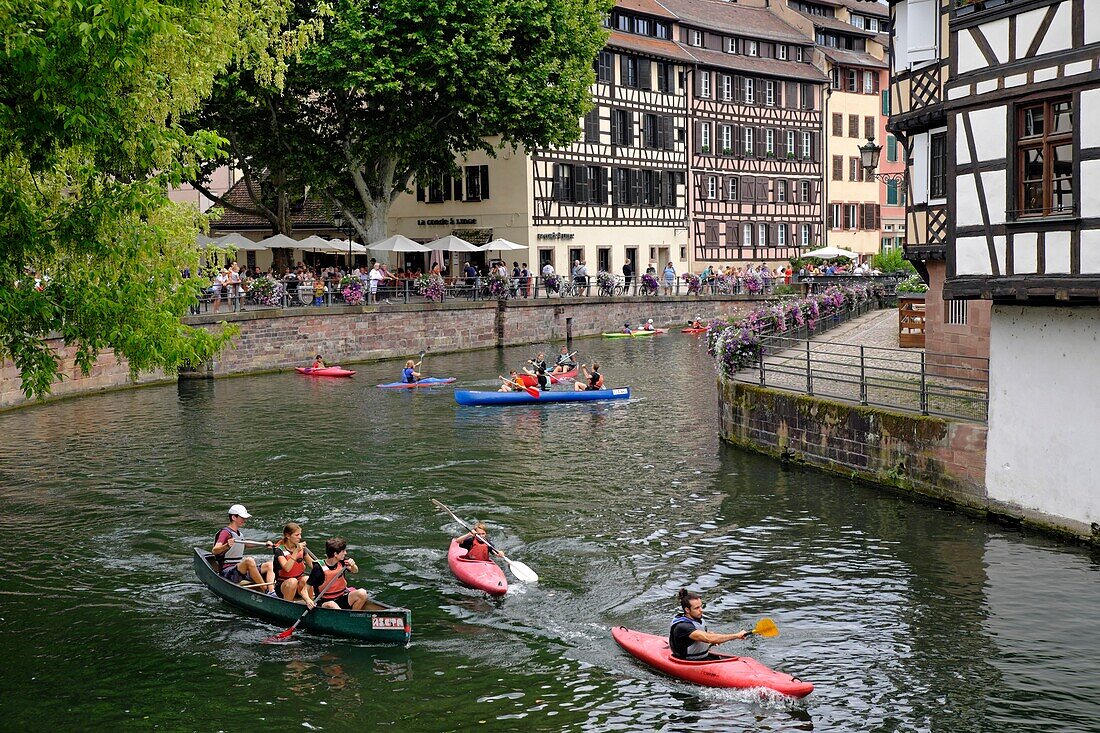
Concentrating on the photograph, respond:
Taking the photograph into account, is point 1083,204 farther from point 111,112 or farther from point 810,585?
point 111,112

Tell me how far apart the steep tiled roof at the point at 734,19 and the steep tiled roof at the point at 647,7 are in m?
1.23

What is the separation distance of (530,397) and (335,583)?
64.1 feet

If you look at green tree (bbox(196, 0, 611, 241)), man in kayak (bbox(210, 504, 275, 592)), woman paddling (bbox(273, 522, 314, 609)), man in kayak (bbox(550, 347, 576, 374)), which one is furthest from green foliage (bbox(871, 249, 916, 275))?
woman paddling (bbox(273, 522, 314, 609))

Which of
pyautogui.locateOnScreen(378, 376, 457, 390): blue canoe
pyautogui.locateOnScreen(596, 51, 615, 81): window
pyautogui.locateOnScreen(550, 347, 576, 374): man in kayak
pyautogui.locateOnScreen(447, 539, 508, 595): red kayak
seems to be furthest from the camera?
pyautogui.locateOnScreen(596, 51, 615, 81): window

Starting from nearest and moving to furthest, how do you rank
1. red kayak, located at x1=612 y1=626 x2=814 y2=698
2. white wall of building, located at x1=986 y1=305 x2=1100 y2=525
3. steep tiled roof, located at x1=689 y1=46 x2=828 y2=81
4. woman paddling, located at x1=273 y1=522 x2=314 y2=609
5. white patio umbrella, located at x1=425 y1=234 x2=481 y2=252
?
1. red kayak, located at x1=612 y1=626 x2=814 y2=698
2. woman paddling, located at x1=273 y1=522 x2=314 y2=609
3. white wall of building, located at x1=986 y1=305 x2=1100 y2=525
4. white patio umbrella, located at x1=425 y1=234 x2=481 y2=252
5. steep tiled roof, located at x1=689 y1=46 x2=828 y2=81

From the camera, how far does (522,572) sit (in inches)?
688

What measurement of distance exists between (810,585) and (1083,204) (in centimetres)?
615

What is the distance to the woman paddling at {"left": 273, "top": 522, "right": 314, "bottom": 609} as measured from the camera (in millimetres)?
15906

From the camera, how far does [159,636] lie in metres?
15.6

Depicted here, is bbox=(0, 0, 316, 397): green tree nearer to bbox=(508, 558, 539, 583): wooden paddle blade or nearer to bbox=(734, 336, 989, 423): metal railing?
bbox=(508, 558, 539, 583): wooden paddle blade

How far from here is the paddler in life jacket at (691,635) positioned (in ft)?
45.5

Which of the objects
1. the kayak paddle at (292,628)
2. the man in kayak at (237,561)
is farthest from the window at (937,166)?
the kayak paddle at (292,628)

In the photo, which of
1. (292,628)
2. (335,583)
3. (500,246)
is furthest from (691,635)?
(500,246)

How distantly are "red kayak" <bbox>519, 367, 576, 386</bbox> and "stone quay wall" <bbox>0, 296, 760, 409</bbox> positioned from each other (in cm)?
806
